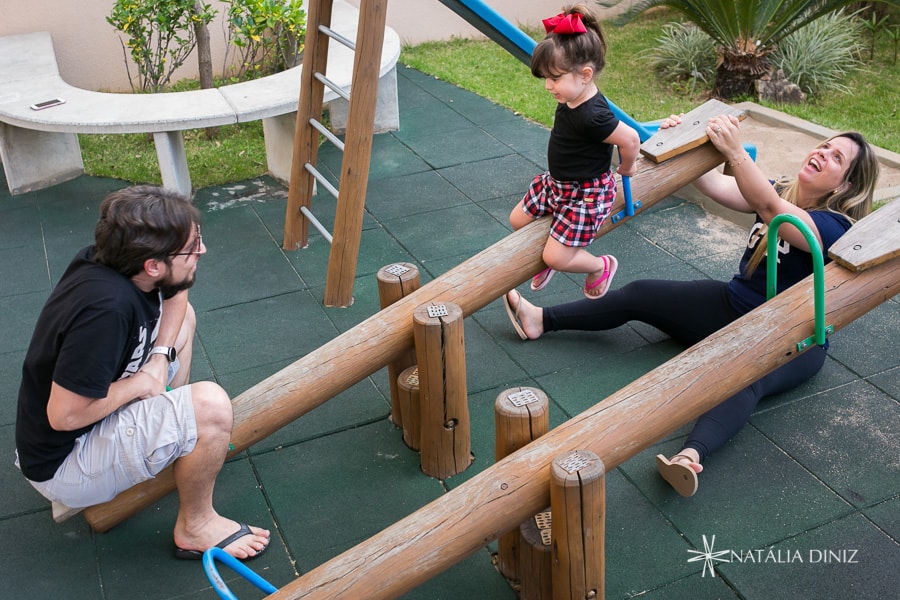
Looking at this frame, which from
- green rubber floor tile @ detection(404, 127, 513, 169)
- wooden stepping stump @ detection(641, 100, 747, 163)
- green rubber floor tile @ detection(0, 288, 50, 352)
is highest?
wooden stepping stump @ detection(641, 100, 747, 163)

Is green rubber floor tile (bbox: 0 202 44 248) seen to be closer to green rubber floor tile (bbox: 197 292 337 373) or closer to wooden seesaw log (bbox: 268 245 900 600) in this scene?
green rubber floor tile (bbox: 197 292 337 373)

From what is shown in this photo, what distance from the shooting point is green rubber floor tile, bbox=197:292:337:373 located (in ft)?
12.4

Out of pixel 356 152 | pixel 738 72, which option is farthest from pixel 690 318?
pixel 738 72

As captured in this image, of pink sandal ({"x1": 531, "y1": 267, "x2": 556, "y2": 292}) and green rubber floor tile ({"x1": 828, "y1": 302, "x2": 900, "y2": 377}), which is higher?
pink sandal ({"x1": 531, "y1": 267, "x2": 556, "y2": 292})

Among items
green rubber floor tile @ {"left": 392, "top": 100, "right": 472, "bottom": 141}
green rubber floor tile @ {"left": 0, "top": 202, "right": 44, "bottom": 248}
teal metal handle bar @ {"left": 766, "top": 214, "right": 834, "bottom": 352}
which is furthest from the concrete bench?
teal metal handle bar @ {"left": 766, "top": 214, "right": 834, "bottom": 352}

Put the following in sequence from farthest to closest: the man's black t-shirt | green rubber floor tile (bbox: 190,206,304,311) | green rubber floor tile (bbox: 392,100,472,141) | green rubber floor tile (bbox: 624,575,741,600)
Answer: green rubber floor tile (bbox: 392,100,472,141)
green rubber floor tile (bbox: 190,206,304,311)
green rubber floor tile (bbox: 624,575,741,600)
the man's black t-shirt

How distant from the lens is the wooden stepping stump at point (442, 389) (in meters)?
2.80

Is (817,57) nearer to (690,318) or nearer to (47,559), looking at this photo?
(690,318)

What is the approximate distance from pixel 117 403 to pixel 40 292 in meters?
2.24

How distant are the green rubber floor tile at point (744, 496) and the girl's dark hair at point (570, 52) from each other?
1373 millimetres

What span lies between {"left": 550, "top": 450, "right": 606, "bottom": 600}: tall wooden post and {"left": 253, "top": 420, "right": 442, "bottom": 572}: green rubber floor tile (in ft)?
2.50

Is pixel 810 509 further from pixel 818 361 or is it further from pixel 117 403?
pixel 117 403

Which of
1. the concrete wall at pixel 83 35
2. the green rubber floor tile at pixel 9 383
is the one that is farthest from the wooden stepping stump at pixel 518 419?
the concrete wall at pixel 83 35

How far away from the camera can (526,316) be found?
378 cm
